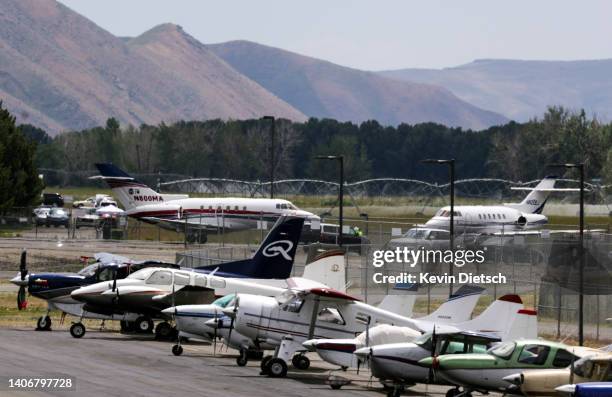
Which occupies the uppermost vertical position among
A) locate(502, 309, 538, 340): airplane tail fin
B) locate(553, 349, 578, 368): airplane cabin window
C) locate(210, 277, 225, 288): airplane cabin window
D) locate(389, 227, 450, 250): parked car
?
locate(389, 227, 450, 250): parked car

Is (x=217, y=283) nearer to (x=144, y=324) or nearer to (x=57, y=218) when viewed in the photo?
(x=144, y=324)

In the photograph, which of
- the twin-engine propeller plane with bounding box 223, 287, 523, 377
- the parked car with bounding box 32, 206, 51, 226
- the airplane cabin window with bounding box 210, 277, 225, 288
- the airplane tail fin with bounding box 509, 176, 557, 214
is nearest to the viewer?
the twin-engine propeller plane with bounding box 223, 287, 523, 377

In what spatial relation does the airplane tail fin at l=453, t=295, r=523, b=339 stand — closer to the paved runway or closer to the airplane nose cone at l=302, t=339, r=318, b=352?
the paved runway

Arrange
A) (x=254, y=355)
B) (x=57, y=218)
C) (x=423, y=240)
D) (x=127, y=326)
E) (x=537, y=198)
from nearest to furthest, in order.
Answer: (x=254, y=355)
(x=127, y=326)
(x=423, y=240)
(x=537, y=198)
(x=57, y=218)

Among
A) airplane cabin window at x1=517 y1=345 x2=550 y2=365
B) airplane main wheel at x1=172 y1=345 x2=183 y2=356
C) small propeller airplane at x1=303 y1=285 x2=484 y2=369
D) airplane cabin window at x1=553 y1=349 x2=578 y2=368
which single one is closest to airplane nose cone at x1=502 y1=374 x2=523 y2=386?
airplane cabin window at x1=517 y1=345 x2=550 y2=365

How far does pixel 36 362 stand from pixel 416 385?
8.49m

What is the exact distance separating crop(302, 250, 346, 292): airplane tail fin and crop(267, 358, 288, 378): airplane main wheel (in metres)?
5.97

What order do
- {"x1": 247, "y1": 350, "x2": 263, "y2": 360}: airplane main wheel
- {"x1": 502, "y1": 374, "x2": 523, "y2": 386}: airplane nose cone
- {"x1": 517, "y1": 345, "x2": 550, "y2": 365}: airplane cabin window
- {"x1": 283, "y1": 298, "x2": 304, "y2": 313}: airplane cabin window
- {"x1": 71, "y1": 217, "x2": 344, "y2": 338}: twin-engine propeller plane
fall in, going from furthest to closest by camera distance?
1. {"x1": 71, "y1": 217, "x2": 344, "y2": 338}: twin-engine propeller plane
2. {"x1": 247, "y1": 350, "x2": 263, "y2": 360}: airplane main wheel
3. {"x1": 283, "y1": 298, "x2": 304, "y2": 313}: airplane cabin window
4. {"x1": 517, "y1": 345, "x2": 550, "y2": 365}: airplane cabin window
5. {"x1": 502, "y1": 374, "x2": 523, "y2": 386}: airplane nose cone

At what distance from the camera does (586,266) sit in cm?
4694

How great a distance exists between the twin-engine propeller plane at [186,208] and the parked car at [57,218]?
10.6 meters

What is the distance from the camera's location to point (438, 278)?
49.0 m

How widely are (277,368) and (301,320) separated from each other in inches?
56.3

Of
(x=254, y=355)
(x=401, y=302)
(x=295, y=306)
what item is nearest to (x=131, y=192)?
(x=254, y=355)

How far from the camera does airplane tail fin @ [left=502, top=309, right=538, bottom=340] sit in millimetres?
28966
